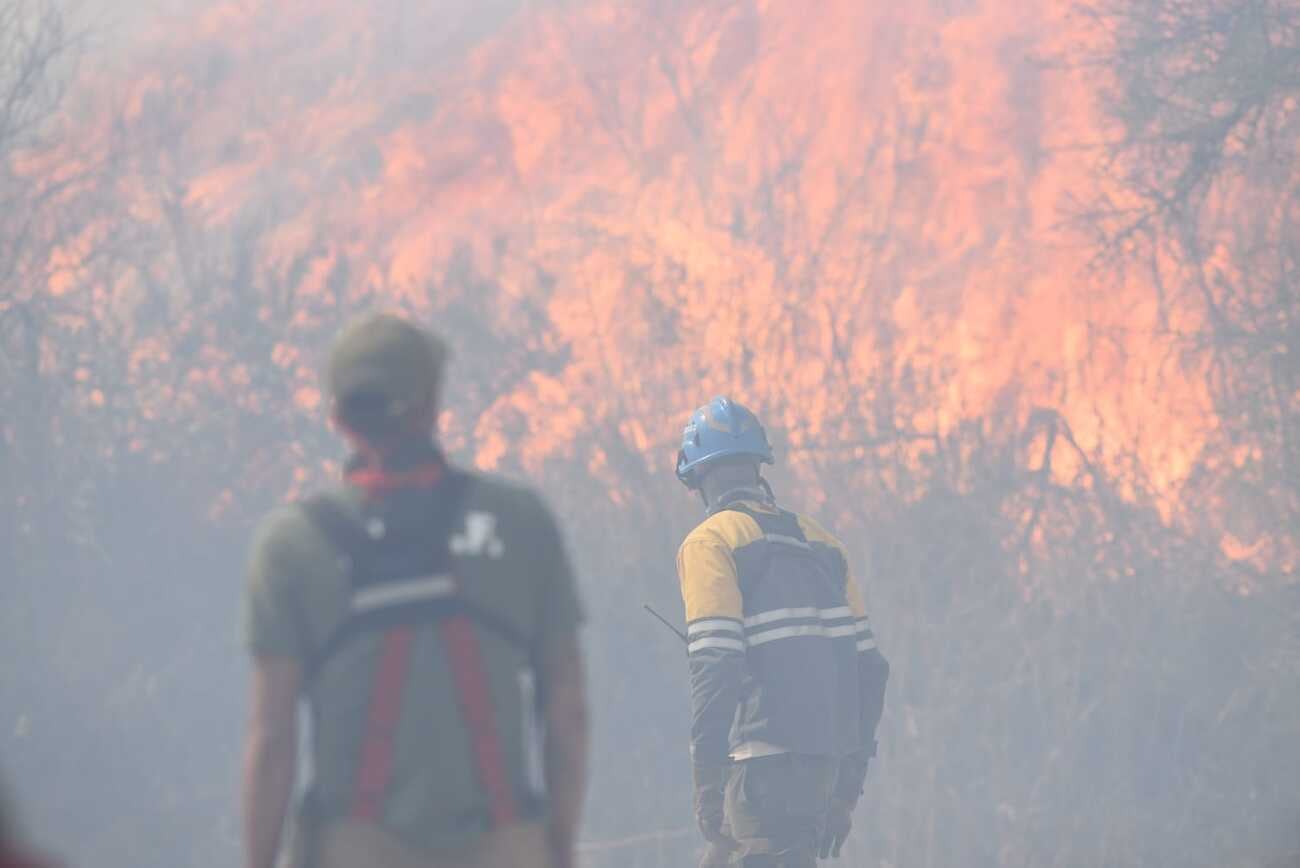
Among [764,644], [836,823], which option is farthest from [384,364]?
[836,823]

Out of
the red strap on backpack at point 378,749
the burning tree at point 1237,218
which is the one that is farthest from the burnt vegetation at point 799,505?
the red strap on backpack at point 378,749

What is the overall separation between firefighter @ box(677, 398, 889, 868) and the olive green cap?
2541 millimetres

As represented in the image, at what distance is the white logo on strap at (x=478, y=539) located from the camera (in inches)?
118

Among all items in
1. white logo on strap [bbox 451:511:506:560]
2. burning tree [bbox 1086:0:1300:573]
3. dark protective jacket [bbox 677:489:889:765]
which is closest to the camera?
white logo on strap [bbox 451:511:506:560]

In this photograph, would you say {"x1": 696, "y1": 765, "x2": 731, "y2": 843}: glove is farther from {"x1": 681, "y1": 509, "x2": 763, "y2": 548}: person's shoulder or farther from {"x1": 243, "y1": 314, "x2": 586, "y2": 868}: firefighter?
{"x1": 243, "y1": 314, "x2": 586, "y2": 868}: firefighter

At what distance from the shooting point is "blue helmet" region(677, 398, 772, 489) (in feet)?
19.6

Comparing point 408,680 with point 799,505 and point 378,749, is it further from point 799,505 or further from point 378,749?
point 799,505

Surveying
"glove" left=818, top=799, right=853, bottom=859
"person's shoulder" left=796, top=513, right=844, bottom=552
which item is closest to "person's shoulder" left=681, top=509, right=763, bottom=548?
"person's shoulder" left=796, top=513, right=844, bottom=552

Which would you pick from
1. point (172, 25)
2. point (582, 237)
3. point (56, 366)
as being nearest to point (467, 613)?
point (56, 366)

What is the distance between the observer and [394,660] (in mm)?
2914

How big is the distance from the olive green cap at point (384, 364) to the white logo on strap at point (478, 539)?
256 mm

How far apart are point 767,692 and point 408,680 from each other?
2.86 metres

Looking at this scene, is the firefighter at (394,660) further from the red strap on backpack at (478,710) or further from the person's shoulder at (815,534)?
the person's shoulder at (815,534)

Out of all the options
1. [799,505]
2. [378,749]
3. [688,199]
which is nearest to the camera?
[378,749]
